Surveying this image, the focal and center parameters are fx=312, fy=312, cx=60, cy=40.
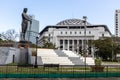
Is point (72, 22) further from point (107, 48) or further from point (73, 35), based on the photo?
point (107, 48)

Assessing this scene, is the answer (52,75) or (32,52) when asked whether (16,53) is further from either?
(52,75)

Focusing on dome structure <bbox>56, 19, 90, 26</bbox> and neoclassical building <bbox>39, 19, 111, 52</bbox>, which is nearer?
neoclassical building <bbox>39, 19, 111, 52</bbox>

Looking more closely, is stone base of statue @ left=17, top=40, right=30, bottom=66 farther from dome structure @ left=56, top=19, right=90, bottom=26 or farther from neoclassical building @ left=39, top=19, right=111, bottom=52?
dome structure @ left=56, top=19, right=90, bottom=26

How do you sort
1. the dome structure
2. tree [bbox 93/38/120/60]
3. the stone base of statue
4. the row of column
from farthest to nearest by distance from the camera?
the dome structure
the row of column
tree [bbox 93/38/120/60]
the stone base of statue

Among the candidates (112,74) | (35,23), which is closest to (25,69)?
(112,74)

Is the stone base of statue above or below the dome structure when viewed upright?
below

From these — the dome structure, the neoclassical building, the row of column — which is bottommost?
the row of column

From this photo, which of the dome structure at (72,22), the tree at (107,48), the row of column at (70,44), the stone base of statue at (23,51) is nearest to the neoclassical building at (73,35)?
the row of column at (70,44)

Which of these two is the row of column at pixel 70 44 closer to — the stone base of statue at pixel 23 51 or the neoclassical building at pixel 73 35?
the neoclassical building at pixel 73 35

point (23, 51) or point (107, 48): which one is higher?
point (107, 48)

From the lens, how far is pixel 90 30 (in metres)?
169

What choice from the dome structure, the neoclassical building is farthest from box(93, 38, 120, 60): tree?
the dome structure

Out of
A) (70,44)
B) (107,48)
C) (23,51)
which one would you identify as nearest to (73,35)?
(70,44)

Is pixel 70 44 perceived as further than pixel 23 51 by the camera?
Yes
